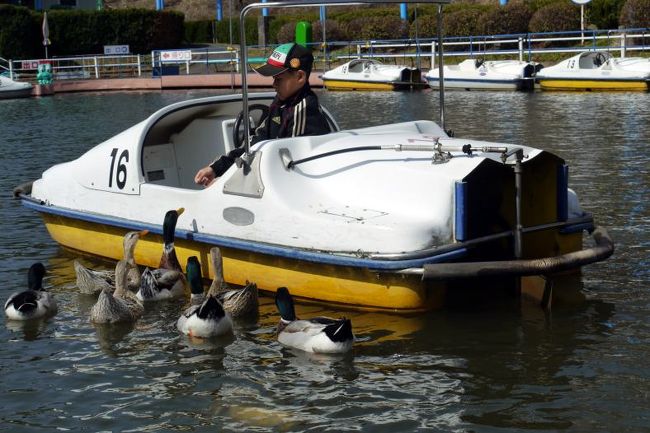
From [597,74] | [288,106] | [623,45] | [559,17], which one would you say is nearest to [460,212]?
[288,106]

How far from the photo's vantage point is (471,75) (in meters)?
35.8

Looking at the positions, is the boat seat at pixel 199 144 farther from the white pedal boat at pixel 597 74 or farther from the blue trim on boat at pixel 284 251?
the white pedal boat at pixel 597 74

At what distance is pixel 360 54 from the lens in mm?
43906

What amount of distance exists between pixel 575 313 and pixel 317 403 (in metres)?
2.70

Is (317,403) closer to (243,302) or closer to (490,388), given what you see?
(490,388)

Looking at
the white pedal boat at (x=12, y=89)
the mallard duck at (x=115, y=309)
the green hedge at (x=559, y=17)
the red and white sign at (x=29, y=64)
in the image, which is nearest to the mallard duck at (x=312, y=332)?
the mallard duck at (x=115, y=309)

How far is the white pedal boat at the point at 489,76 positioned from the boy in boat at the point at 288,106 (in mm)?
25483

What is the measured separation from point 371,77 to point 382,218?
100 feet

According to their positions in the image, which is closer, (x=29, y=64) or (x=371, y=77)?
(x=371, y=77)

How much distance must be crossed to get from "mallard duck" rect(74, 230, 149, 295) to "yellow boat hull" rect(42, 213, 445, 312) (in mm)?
285

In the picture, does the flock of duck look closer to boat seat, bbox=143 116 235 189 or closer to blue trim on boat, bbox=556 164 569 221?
boat seat, bbox=143 116 235 189

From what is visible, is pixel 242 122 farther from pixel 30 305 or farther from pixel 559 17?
pixel 559 17

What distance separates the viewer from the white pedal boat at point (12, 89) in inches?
1603

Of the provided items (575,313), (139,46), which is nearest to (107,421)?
(575,313)
